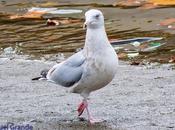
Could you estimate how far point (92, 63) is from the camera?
5840mm

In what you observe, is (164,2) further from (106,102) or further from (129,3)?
(106,102)

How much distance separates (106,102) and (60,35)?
5.38 m

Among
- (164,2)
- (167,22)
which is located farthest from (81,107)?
(164,2)

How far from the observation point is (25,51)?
11.0 meters

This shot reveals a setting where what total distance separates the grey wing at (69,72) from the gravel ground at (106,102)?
35 cm

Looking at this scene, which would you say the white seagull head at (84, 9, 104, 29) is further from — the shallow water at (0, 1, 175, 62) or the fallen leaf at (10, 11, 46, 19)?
the fallen leaf at (10, 11, 46, 19)

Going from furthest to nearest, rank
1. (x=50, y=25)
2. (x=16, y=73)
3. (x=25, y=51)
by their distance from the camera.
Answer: (x=50, y=25), (x=25, y=51), (x=16, y=73)

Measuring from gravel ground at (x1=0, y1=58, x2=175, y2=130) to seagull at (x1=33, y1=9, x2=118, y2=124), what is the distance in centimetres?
28

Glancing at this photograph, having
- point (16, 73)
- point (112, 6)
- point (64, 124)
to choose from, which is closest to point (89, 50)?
point (64, 124)

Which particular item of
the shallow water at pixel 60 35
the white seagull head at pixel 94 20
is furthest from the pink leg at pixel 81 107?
the shallow water at pixel 60 35

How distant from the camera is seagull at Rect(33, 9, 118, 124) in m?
5.79

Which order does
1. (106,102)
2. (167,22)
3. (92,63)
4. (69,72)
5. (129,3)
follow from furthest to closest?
(129,3) → (167,22) → (106,102) → (69,72) → (92,63)

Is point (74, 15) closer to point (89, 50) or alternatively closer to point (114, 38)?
point (114, 38)

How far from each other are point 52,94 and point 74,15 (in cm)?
671
